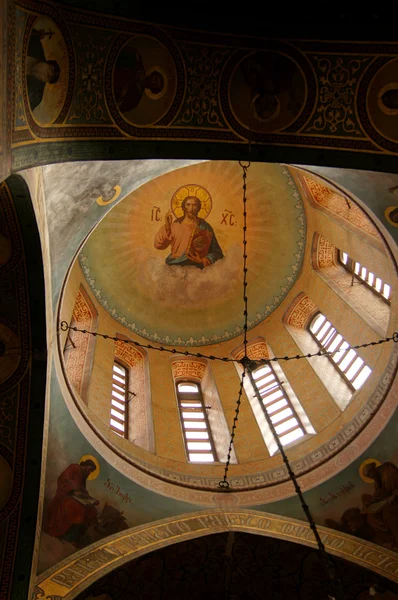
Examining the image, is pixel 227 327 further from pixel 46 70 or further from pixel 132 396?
pixel 46 70

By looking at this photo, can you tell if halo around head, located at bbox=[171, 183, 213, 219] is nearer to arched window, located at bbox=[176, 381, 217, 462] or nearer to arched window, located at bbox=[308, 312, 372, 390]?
arched window, located at bbox=[308, 312, 372, 390]

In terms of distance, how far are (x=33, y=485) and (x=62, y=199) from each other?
12.0 ft

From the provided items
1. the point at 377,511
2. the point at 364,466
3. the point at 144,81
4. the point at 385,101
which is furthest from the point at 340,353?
the point at 144,81

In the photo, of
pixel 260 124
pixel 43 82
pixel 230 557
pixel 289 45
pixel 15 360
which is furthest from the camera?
pixel 230 557

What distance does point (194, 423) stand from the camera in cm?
1236

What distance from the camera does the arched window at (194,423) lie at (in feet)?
37.8

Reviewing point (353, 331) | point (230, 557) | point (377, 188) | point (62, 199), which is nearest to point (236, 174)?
point (353, 331)

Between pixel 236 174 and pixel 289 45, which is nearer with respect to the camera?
pixel 289 45

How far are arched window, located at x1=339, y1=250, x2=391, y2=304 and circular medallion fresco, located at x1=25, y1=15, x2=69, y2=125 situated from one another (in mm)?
6572

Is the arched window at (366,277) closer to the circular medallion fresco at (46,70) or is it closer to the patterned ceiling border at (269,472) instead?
the patterned ceiling border at (269,472)

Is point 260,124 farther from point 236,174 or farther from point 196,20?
point 236,174

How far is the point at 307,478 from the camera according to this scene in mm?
10344

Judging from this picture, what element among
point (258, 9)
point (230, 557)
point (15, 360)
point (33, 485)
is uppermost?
point (258, 9)

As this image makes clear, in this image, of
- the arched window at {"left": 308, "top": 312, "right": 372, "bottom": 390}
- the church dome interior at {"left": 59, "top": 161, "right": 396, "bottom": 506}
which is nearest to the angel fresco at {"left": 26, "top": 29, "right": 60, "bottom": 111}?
the church dome interior at {"left": 59, "top": 161, "right": 396, "bottom": 506}
